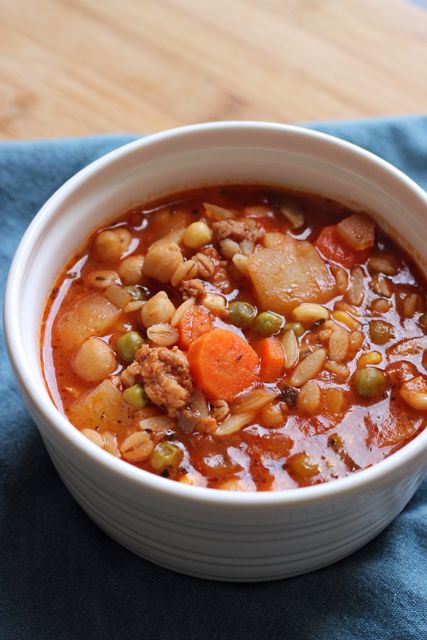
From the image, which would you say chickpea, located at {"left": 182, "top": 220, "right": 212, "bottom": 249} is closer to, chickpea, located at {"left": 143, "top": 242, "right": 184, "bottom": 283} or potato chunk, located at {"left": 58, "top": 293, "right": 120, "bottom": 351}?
chickpea, located at {"left": 143, "top": 242, "right": 184, "bottom": 283}

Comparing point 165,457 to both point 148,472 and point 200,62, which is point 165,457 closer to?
point 148,472

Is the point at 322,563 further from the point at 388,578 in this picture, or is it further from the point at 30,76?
the point at 30,76

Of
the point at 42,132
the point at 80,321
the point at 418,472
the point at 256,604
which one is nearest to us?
the point at 418,472

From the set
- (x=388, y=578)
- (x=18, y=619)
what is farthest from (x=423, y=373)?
(x=18, y=619)

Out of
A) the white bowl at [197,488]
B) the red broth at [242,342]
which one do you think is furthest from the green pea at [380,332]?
the white bowl at [197,488]

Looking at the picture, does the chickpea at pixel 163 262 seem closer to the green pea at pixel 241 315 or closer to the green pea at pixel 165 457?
the green pea at pixel 241 315
